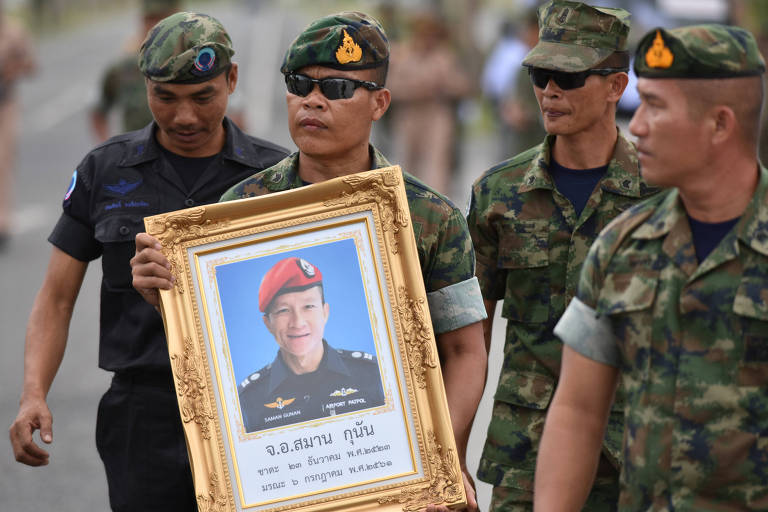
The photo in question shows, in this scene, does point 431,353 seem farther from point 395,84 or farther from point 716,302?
point 395,84

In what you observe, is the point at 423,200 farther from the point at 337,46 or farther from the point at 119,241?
the point at 119,241

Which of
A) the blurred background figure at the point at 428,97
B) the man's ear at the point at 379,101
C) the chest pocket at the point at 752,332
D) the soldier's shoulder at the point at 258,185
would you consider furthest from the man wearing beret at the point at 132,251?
the blurred background figure at the point at 428,97

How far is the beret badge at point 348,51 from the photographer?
3949mm

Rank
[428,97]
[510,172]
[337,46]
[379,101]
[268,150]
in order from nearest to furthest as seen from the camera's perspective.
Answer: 1. [337,46]
2. [379,101]
3. [510,172]
4. [268,150]
5. [428,97]

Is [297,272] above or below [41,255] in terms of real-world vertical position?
below

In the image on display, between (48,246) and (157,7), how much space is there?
287 inches

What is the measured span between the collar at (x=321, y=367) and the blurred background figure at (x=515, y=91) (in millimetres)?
7027

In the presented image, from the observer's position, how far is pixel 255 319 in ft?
12.7

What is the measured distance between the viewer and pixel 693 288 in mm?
3162

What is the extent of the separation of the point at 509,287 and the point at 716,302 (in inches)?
56.9

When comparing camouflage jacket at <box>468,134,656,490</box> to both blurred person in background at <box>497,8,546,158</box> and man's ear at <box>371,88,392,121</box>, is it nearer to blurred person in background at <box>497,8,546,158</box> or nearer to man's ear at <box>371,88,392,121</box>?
man's ear at <box>371,88,392,121</box>

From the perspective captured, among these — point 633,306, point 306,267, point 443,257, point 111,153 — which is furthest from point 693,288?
point 111,153

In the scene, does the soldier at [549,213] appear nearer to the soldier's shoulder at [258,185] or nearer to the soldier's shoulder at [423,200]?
the soldier's shoulder at [423,200]

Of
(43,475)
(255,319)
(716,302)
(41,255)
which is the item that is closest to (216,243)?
(255,319)
